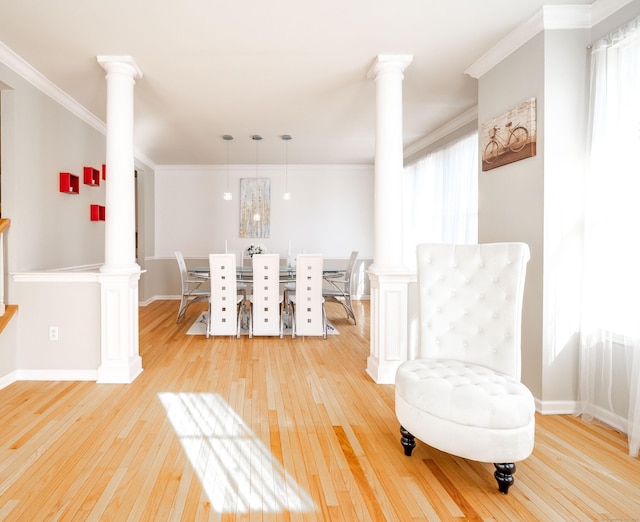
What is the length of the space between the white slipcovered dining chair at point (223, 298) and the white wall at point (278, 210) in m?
3.25

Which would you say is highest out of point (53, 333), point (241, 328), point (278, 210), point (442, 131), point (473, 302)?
point (442, 131)

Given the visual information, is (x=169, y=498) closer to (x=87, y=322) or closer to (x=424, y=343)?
(x=424, y=343)

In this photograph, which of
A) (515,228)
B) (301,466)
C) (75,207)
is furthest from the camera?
(75,207)

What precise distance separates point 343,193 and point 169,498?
22.3 ft

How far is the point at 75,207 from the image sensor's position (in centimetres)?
435

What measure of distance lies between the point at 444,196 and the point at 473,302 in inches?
125

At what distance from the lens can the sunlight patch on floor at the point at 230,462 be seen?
5.75ft

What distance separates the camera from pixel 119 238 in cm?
332

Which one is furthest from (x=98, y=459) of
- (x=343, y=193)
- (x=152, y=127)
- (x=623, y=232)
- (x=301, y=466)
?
(x=343, y=193)

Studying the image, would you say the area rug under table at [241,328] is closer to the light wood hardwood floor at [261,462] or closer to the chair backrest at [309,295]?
the chair backrest at [309,295]

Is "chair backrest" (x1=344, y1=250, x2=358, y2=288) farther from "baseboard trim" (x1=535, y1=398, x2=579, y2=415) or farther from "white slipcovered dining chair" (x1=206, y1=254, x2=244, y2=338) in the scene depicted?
"baseboard trim" (x1=535, y1=398, x2=579, y2=415)

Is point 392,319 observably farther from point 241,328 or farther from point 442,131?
point 442,131

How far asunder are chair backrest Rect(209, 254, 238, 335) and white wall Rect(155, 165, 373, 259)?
325 centimetres

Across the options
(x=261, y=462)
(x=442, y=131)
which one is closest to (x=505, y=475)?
(x=261, y=462)
